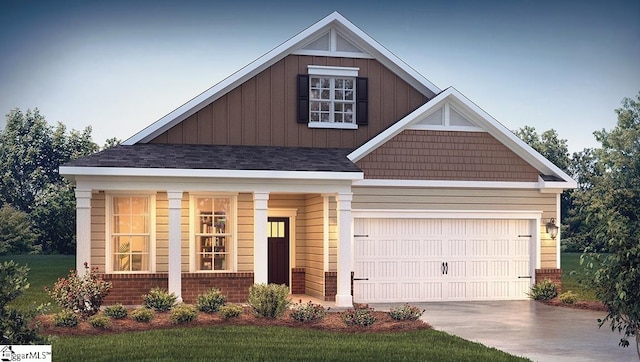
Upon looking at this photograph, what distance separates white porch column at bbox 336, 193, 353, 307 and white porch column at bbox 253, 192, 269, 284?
1665mm

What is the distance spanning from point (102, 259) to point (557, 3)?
945 inches

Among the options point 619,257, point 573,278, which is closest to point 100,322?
point 619,257

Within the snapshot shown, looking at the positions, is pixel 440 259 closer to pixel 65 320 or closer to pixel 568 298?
pixel 568 298

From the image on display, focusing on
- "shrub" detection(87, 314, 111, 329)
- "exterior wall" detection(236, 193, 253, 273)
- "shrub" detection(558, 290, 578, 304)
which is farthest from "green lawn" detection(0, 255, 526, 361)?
"shrub" detection(558, 290, 578, 304)

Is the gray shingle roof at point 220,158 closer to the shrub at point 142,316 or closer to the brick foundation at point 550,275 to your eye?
the shrub at point 142,316

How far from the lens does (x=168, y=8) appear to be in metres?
33.5

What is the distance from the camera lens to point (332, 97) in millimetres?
22031

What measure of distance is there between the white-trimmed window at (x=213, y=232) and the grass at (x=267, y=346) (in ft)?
18.0

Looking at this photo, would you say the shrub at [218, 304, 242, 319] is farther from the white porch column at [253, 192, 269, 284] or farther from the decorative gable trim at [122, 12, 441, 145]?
the decorative gable trim at [122, 12, 441, 145]

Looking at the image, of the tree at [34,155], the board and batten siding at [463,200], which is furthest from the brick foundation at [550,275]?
the tree at [34,155]

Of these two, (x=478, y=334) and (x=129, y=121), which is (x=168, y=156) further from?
(x=129, y=121)

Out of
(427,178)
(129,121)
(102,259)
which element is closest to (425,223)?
(427,178)

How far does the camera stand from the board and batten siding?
20781 millimetres

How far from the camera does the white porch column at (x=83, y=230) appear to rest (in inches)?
Answer: 701
